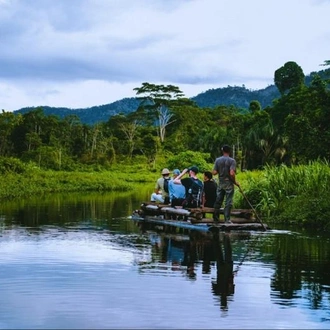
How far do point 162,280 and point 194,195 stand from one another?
7761mm

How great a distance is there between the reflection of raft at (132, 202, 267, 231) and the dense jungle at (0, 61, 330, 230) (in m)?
2.01

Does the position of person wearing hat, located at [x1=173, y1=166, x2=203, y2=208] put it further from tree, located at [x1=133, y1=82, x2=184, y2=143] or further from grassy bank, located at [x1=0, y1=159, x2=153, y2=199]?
tree, located at [x1=133, y1=82, x2=184, y2=143]

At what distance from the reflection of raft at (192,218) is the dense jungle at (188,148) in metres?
2.01

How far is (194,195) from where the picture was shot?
17.5 m

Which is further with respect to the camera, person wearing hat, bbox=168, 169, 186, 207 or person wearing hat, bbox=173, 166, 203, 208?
person wearing hat, bbox=168, 169, 186, 207

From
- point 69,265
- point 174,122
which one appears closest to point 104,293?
point 69,265

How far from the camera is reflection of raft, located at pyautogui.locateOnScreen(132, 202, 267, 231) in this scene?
15586mm

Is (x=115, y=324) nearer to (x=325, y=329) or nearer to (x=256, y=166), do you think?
(x=325, y=329)

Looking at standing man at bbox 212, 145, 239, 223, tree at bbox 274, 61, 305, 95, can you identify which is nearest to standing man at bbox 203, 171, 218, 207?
standing man at bbox 212, 145, 239, 223

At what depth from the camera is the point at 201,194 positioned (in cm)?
1736

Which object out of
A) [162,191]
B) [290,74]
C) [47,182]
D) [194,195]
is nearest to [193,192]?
[194,195]

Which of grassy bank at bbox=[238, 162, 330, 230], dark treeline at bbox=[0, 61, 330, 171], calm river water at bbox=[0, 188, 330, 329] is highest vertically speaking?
dark treeline at bbox=[0, 61, 330, 171]

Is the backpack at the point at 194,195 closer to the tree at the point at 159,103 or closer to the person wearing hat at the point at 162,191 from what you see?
the person wearing hat at the point at 162,191

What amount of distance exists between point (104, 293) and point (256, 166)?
43.6 m
